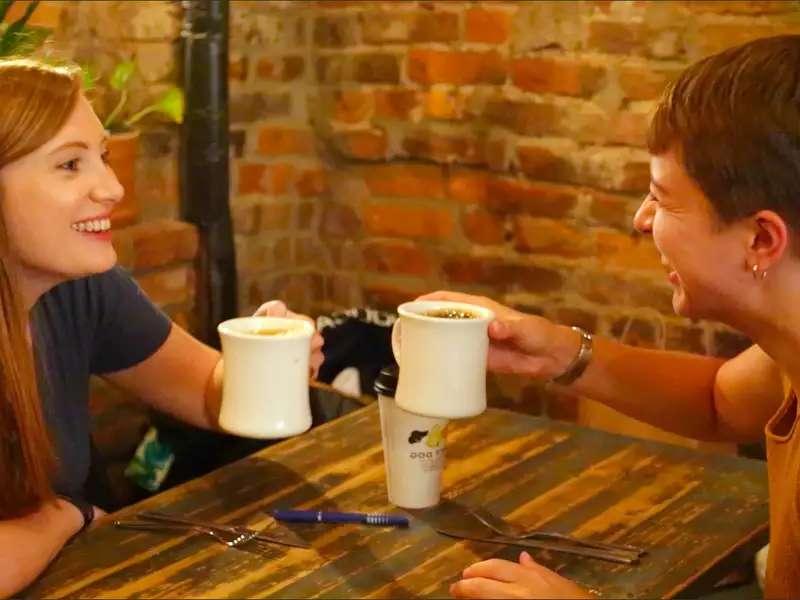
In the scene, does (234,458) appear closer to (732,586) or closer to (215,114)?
(215,114)

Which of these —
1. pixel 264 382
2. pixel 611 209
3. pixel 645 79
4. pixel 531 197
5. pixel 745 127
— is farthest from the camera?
pixel 531 197

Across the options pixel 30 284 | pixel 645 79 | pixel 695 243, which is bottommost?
pixel 30 284

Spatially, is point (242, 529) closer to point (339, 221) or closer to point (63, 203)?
point (63, 203)

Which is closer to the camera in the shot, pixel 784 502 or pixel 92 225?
pixel 784 502

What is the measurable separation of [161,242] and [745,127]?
1585mm

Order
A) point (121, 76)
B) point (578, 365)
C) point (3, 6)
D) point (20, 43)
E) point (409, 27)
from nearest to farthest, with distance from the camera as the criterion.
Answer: point (578, 365) < point (20, 43) < point (3, 6) < point (121, 76) < point (409, 27)

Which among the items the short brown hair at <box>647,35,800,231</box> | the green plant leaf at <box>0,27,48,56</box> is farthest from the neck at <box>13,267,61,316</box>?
the short brown hair at <box>647,35,800,231</box>

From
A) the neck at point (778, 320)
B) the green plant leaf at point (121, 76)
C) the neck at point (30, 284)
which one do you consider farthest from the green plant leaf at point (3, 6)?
the neck at point (778, 320)

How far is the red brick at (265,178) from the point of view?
283 cm

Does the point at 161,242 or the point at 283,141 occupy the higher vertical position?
the point at 283,141

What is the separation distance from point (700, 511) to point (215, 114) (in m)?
1.49

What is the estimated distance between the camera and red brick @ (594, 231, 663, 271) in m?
2.53

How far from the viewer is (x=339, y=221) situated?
118 inches

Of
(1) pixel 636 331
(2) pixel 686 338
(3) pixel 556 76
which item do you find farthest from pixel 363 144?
(2) pixel 686 338
